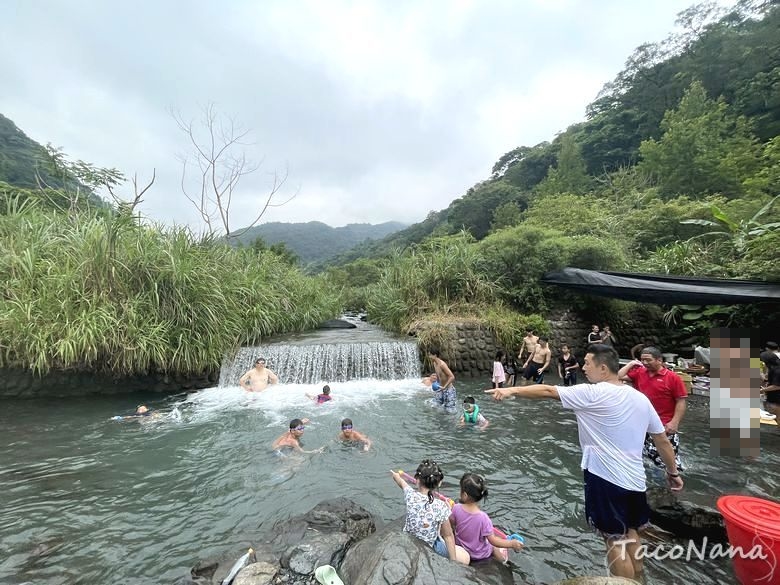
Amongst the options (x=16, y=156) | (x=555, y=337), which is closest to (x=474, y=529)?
(x=555, y=337)

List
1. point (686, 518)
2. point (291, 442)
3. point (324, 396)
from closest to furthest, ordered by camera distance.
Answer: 1. point (686, 518)
2. point (291, 442)
3. point (324, 396)

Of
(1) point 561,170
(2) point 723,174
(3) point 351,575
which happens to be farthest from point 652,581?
(1) point 561,170

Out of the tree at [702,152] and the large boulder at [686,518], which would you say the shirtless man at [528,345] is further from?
the tree at [702,152]

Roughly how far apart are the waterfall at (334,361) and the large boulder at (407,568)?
6600 mm

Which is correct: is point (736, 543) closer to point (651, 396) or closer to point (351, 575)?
point (651, 396)

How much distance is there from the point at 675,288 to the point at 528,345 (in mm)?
3353

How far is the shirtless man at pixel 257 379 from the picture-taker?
27.2ft

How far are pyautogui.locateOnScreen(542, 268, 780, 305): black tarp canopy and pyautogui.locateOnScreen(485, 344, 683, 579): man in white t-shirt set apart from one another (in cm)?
553

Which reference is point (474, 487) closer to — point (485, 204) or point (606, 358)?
point (606, 358)

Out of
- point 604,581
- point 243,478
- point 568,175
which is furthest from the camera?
point 568,175

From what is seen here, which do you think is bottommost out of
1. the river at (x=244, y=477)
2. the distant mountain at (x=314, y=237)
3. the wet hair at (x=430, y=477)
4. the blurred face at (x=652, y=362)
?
the river at (x=244, y=477)

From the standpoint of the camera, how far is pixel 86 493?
14.1 feet

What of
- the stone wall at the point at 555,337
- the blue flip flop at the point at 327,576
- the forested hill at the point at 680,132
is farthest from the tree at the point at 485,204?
the blue flip flop at the point at 327,576

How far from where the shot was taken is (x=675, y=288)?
6957 millimetres
